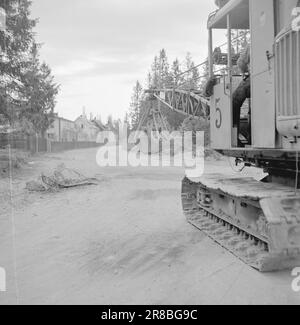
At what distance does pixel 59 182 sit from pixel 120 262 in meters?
8.40

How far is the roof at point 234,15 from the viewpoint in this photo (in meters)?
5.64

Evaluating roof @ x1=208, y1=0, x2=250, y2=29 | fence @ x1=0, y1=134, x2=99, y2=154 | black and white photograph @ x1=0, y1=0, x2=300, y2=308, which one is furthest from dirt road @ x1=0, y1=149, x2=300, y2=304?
fence @ x1=0, y1=134, x2=99, y2=154

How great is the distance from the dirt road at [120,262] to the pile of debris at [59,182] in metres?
2.73

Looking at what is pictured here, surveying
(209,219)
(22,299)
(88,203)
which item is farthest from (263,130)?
(88,203)

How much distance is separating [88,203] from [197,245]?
4983mm

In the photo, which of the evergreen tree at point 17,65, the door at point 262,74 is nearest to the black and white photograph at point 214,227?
the door at point 262,74

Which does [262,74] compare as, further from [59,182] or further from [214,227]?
[59,182]

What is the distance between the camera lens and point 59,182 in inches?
533

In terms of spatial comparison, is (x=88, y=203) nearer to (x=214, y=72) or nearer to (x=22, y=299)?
(x=214, y=72)
